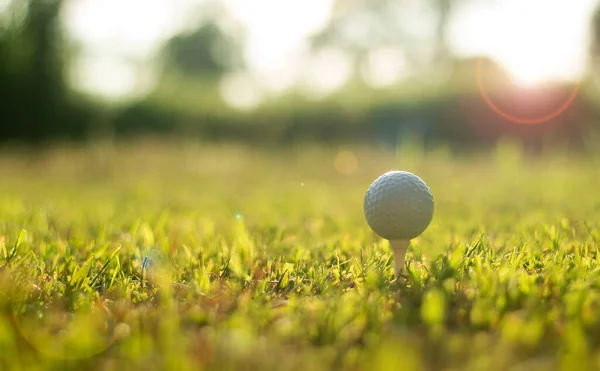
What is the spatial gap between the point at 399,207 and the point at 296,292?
56 cm

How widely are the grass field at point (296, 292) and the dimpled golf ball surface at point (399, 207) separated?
0.17 metres

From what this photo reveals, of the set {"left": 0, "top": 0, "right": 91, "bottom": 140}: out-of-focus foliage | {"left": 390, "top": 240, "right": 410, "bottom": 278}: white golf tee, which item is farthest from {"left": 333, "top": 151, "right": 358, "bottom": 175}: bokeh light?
{"left": 0, "top": 0, "right": 91, "bottom": 140}: out-of-focus foliage

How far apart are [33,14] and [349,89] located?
9.46 metres

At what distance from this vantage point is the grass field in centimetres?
139

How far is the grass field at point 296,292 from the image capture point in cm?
139

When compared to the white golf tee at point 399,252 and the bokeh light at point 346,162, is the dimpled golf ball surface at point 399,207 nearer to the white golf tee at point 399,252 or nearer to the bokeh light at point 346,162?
the white golf tee at point 399,252

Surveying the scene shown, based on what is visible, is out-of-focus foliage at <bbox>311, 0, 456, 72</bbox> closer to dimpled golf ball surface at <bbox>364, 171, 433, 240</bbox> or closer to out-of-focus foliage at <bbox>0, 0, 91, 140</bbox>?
out-of-focus foliage at <bbox>0, 0, 91, 140</bbox>

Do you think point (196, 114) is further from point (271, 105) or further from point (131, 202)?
point (131, 202)

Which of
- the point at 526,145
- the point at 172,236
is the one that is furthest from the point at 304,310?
the point at 526,145

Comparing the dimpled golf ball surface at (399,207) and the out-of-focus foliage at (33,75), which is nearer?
the dimpled golf ball surface at (399,207)

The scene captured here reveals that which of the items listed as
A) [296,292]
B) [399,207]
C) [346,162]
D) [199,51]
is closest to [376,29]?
[199,51]

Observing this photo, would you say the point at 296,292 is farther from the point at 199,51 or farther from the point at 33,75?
the point at 199,51

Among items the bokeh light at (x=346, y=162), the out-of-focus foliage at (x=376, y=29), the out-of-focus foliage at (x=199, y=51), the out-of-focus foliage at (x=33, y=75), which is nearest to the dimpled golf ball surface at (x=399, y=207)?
the bokeh light at (x=346, y=162)

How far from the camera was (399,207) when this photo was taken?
2.17 m
